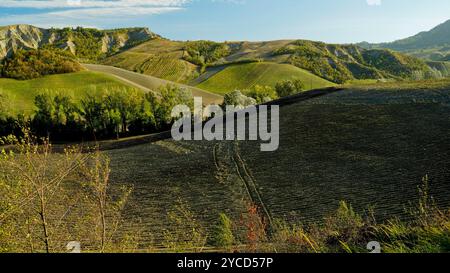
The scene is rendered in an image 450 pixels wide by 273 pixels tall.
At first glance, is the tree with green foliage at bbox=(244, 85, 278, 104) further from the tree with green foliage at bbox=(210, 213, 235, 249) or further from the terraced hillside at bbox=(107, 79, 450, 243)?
the tree with green foliage at bbox=(210, 213, 235, 249)

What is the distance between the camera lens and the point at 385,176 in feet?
94.4

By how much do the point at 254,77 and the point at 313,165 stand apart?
12700 centimetres

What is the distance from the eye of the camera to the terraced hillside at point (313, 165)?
86.4 ft

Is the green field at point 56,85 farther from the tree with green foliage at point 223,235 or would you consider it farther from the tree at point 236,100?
the tree with green foliage at point 223,235

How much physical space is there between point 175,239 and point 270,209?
7.58m

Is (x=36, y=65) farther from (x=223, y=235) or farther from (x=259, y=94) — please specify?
(x=223, y=235)

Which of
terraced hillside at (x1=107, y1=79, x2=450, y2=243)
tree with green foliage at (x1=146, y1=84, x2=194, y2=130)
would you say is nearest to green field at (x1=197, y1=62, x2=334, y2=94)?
tree with green foliage at (x1=146, y1=84, x2=194, y2=130)

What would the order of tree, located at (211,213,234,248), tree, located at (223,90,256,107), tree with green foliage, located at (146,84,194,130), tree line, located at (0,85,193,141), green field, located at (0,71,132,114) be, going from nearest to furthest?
1. tree, located at (211,213,234,248)
2. tree line, located at (0,85,193,141)
3. tree with green foliage, located at (146,84,194,130)
4. tree, located at (223,90,256,107)
5. green field, located at (0,71,132,114)

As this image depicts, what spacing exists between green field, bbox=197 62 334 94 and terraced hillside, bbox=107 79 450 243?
331 feet

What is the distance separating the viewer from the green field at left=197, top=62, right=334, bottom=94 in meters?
150
